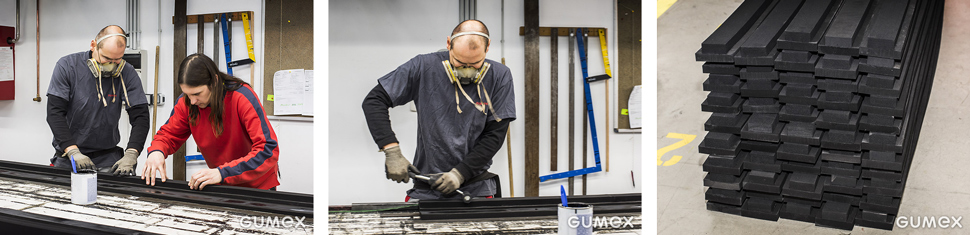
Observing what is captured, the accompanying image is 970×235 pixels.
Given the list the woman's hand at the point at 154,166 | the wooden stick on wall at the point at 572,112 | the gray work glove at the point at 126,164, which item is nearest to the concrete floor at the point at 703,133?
A: the wooden stick on wall at the point at 572,112

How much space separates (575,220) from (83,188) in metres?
1.75

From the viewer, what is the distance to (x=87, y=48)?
86.9 inches

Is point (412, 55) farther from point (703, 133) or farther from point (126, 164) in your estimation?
point (703, 133)

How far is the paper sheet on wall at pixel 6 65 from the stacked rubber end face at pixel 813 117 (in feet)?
9.18

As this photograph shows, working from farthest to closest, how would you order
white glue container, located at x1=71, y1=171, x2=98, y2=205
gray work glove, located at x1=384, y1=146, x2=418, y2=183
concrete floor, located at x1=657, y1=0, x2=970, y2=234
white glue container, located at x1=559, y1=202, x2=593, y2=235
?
concrete floor, located at x1=657, y1=0, x2=970, y2=234 < gray work glove, located at x1=384, y1=146, x2=418, y2=183 < white glue container, located at x1=71, y1=171, x2=98, y2=205 < white glue container, located at x1=559, y1=202, x2=593, y2=235

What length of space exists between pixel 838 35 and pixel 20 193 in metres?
2.98

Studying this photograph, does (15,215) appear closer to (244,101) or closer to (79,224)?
(79,224)

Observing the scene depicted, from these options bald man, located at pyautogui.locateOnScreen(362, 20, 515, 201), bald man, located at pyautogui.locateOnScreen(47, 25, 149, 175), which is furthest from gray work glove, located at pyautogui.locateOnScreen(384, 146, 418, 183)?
bald man, located at pyautogui.locateOnScreen(47, 25, 149, 175)

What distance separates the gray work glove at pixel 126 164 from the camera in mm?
2227

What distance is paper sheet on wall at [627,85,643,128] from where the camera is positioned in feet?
7.97

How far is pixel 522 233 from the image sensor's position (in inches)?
69.2

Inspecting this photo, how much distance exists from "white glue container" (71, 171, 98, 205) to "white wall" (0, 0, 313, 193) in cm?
29

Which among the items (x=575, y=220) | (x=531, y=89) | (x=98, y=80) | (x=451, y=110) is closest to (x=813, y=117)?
(x=575, y=220)

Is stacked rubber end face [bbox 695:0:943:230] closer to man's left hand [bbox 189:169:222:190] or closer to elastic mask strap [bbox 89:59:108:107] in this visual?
man's left hand [bbox 189:169:222:190]
